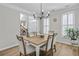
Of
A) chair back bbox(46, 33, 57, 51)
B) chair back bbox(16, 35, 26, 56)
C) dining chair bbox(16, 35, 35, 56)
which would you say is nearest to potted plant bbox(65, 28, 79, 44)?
chair back bbox(46, 33, 57, 51)

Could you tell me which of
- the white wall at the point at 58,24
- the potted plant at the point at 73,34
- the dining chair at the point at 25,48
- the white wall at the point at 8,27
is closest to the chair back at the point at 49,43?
the white wall at the point at 58,24

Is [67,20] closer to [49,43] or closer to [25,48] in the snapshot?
[49,43]

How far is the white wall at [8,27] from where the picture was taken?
5.65ft

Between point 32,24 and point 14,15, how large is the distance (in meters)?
0.44

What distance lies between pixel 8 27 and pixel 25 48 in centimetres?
64

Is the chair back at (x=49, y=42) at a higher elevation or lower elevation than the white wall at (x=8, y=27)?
lower

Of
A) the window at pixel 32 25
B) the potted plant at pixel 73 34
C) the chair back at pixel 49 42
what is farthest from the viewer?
the chair back at pixel 49 42

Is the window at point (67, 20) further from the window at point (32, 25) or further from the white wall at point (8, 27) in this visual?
the white wall at point (8, 27)

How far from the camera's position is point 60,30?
185cm

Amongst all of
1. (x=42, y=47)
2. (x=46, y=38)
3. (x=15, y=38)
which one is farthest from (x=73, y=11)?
(x=15, y=38)

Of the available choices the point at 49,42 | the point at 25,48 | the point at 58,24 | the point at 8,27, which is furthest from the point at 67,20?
the point at 8,27

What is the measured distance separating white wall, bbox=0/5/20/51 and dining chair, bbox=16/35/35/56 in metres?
0.13

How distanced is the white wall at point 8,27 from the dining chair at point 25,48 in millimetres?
132

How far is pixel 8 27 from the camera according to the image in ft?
6.05
